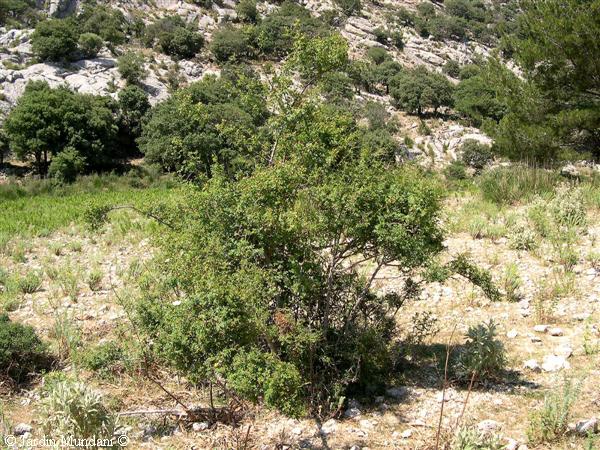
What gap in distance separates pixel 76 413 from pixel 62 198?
2001 centimetres

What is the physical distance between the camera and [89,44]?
1907 inches

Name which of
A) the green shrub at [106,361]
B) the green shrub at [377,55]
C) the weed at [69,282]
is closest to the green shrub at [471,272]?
the green shrub at [106,361]

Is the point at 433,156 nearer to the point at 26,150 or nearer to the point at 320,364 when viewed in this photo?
the point at 26,150

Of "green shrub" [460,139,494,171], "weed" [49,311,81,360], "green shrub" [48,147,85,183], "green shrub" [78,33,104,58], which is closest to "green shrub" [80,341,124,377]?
"weed" [49,311,81,360]

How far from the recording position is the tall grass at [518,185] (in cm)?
1056

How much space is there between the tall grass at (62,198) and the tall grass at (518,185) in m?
6.83

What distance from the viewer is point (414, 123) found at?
172 feet

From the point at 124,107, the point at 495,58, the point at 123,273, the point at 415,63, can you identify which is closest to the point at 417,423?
the point at 123,273

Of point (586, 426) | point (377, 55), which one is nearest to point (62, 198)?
point (586, 426)

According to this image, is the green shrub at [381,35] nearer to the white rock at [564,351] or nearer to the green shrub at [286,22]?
the green shrub at [286,22]

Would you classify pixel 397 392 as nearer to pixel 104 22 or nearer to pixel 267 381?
pixel 267 381

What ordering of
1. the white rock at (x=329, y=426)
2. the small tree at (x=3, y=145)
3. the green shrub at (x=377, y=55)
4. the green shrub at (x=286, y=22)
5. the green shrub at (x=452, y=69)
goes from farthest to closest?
1. the green shrub at (x=452, y=69)
2. the green shrub at (x=377, y=55)
3. the green shrub at (x=286, y=22)
4. the small tree at (x=3, y=145)
5. the white rock at (x=329, y=426)

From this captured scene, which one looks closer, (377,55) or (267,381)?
(267,381)

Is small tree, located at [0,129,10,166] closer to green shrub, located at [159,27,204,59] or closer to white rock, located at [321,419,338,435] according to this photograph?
green shrub, located at [159,27,204,59]
